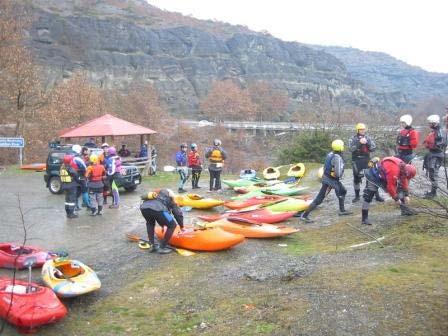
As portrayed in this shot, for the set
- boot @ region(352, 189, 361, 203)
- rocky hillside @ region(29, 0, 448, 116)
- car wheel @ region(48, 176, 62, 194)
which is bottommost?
car wheel @ region(48, 176, 62, 194)

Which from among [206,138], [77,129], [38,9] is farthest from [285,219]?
[38,9]

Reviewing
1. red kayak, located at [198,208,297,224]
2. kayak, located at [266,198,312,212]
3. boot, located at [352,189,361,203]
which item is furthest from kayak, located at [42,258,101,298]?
boot, located at [352,189,361,203]

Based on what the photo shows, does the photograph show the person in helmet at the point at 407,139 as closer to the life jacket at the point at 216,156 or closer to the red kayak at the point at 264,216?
the red kayak at the point at 264,216

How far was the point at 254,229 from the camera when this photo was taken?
397 inches

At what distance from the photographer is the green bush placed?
76.9ft

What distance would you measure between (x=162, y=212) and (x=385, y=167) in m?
4.26

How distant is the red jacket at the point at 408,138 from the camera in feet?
36.3

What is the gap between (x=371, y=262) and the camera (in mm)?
7453

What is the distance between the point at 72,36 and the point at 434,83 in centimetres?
13221

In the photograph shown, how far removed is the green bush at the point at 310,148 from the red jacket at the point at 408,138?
476 inches

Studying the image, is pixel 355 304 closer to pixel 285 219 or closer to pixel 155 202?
pixel 155 202

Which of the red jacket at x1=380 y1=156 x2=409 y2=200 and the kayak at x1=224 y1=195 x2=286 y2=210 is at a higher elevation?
the red jacket at x1=380 y1=156 x2=409 y2=200

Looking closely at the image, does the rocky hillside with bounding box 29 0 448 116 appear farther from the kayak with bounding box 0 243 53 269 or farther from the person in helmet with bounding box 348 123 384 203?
the kayak with bounding box 0 243 53 269

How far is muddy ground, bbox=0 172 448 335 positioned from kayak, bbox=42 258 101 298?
25cm
